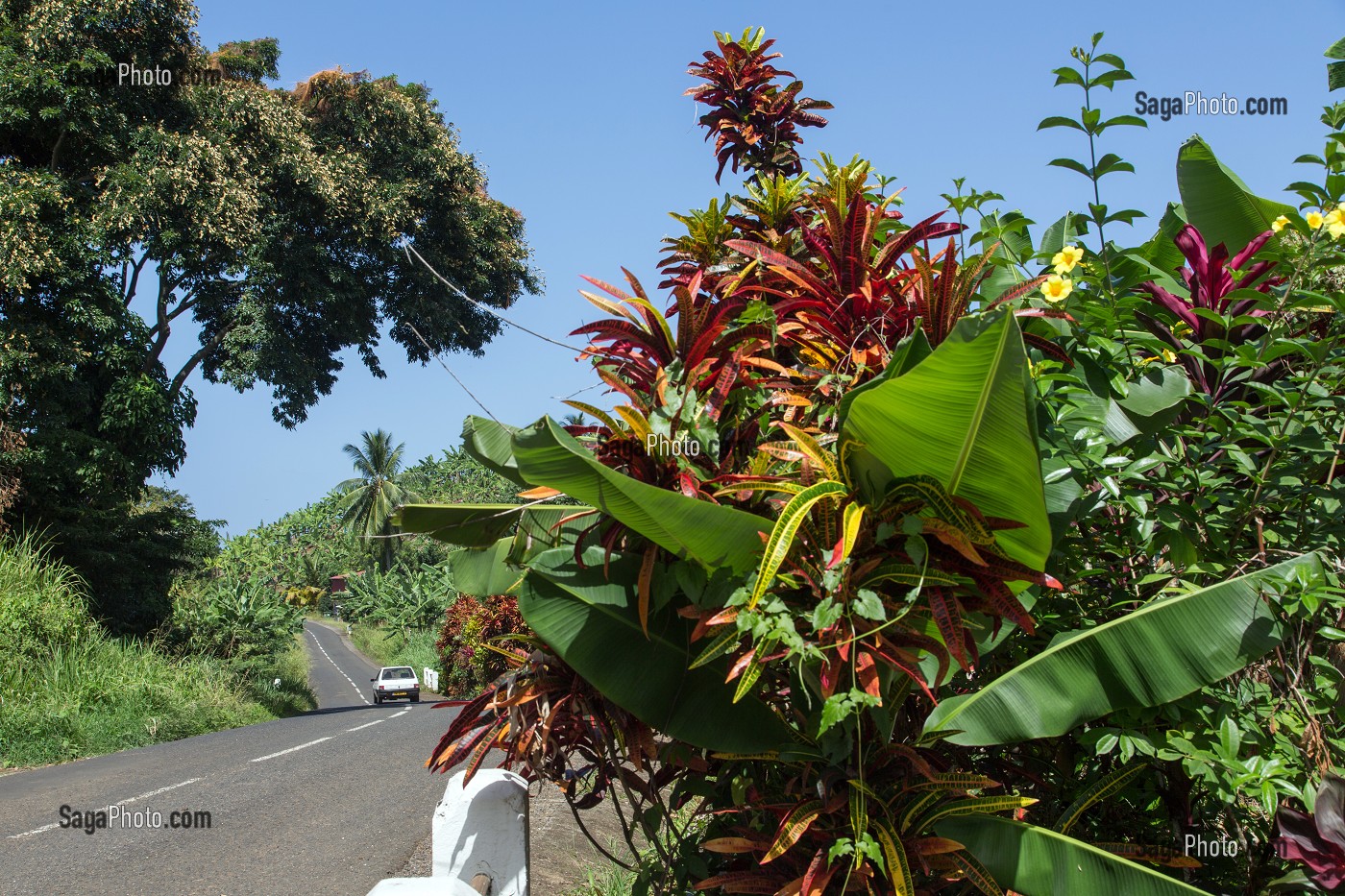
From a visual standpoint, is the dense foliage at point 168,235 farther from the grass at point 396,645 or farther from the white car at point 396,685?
the grass at point 396,645

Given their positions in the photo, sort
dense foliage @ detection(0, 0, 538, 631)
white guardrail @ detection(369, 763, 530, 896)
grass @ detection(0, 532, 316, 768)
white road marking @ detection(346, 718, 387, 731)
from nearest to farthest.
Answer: white guardrail @ detection(369, 763, 530, 896) → grass @ detection(0, 532, 316, 768) → white road marking @ detection(346, 718, 387, 731) → dense foliage @ detection(0, 0, 538, 631)

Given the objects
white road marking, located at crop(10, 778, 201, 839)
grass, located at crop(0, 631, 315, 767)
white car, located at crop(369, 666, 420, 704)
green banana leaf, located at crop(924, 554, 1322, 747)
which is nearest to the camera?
green banana leaf, located at crop(924, 554, 1322, 747)

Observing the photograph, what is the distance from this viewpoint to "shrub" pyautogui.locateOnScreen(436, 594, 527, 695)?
1322cm

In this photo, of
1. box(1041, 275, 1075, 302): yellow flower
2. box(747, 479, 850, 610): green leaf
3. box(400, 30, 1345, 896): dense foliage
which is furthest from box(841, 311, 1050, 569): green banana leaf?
box(1041, 275, 1075, 302): yellow flower

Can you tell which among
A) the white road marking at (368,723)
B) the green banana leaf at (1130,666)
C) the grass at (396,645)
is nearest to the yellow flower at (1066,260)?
the green banana leaf at (1130,666)

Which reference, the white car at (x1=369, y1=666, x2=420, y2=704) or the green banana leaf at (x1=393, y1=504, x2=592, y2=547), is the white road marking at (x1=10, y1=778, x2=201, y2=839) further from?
the white car at (x1=369, y1=666, x2=420, y2=704)

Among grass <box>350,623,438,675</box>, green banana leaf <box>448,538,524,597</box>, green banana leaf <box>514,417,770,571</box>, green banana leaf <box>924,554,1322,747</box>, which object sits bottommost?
grass <box>350,623,438,675</box>

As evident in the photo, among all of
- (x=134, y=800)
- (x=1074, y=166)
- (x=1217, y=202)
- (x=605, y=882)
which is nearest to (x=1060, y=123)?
(x=1074, y=166)

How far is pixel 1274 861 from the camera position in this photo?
246 cm

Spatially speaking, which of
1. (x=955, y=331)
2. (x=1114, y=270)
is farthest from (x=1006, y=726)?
(x=1114, y=270)

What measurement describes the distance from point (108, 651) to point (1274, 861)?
59.3ft

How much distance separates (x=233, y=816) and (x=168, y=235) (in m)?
14.4

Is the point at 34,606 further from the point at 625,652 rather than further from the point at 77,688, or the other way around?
the point at 625,652

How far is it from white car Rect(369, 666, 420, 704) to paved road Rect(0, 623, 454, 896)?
1883 centimetres
